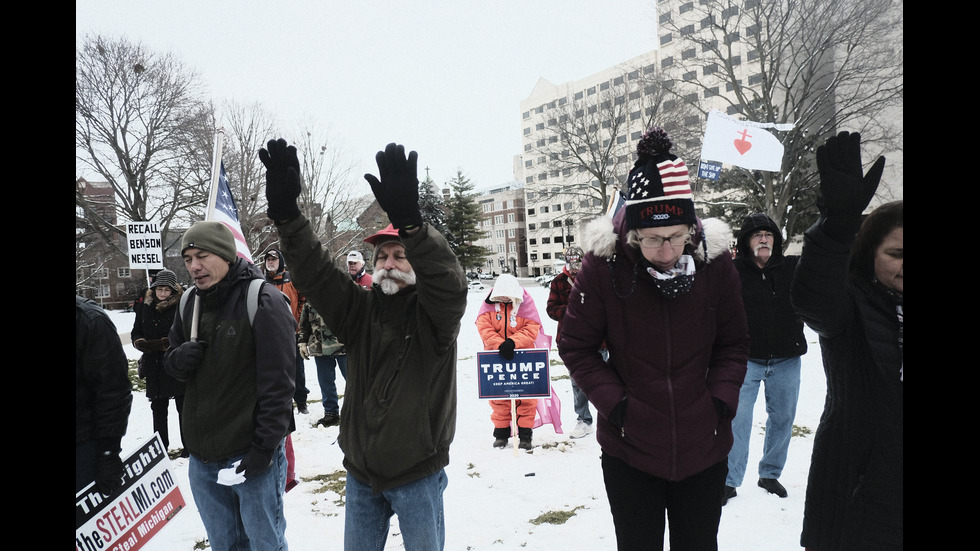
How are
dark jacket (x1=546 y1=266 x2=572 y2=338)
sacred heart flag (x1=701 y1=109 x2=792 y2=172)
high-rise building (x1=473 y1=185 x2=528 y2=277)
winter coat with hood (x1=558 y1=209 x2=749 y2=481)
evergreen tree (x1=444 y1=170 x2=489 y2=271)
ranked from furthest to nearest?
high-rise building (x1=473 y1=185 x2=528 y2=277)
evergreen tree (x1=444 y1=170 x2=489 y2=271)
sacred heart flag (x1=701 y1=109 x2=792 y2=172)
dark jacket (x1=546 y1=266 x2=572 y2=338)
winter coat with hood (x1=558 y1=209 x2=749 y2=481)

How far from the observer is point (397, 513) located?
2.25 meters

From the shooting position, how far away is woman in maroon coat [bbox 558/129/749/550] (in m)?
2.11

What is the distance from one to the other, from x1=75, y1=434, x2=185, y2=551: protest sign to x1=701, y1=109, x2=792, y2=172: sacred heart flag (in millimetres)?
6113

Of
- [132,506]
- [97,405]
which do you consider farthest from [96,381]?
[132,506]

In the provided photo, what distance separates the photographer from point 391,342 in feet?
7.64

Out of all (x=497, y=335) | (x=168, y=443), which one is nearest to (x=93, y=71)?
(x=168, y=443)

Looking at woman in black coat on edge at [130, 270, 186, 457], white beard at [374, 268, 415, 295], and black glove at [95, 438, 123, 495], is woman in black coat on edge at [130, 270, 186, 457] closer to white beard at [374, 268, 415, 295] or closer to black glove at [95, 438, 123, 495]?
black glove at [95, 438, 123, 495]

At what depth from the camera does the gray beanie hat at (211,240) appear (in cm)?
272

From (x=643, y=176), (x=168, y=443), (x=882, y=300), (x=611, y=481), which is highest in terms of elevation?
(x=643, y=176)

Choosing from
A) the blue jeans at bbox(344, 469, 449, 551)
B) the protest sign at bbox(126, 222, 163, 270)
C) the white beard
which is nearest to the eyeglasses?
the white beard

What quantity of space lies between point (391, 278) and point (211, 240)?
3.71ft

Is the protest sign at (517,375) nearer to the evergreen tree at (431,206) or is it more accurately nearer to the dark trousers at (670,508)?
the dark trousers at (670,508)
